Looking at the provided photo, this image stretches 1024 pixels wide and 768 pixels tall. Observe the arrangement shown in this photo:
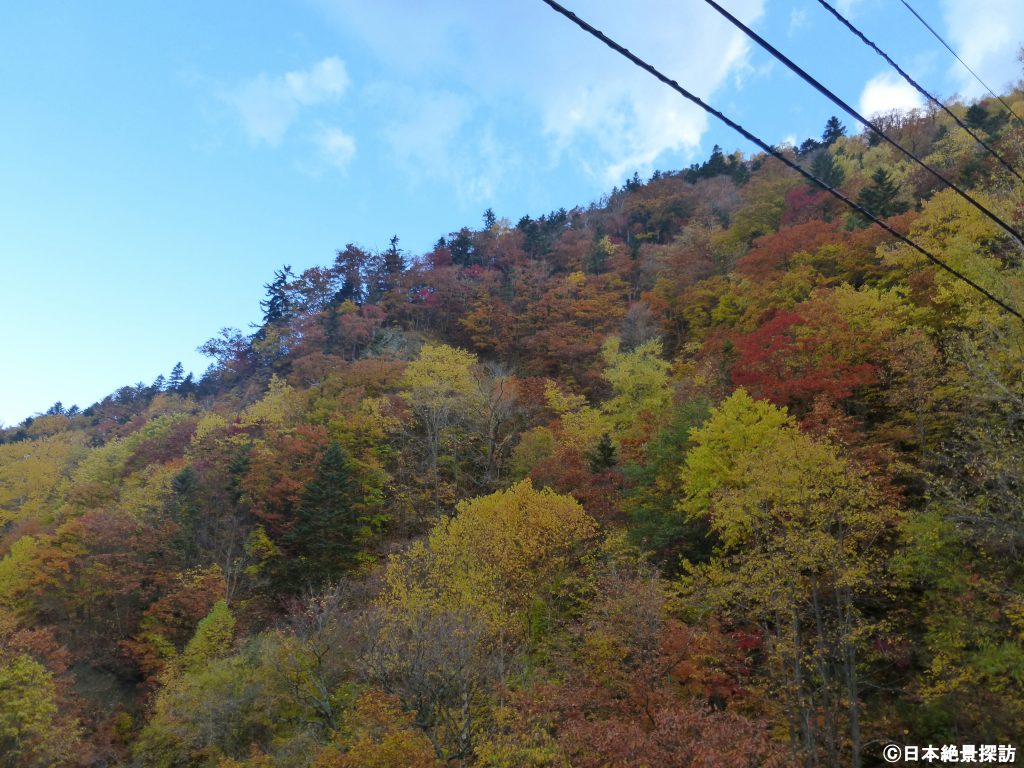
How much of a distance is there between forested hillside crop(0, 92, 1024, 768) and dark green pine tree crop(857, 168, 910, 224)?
236 mm

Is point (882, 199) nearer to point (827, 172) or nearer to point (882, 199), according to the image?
point (882, 199)

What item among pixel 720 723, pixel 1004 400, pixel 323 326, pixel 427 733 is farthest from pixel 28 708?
pixel 323 326

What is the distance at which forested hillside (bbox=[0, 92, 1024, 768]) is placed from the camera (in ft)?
42.6

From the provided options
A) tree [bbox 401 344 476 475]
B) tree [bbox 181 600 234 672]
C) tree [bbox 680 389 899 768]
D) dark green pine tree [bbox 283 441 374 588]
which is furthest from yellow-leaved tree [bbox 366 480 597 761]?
tree [bbox 401 344 476 475]

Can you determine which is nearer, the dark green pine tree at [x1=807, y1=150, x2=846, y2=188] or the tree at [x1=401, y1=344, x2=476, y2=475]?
the tree at [x1=401, y1=344, x2=476, y2=475]

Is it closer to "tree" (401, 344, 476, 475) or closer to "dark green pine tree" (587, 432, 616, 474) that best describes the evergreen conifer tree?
"dark green pine tree" (587, 432, 616, 474)

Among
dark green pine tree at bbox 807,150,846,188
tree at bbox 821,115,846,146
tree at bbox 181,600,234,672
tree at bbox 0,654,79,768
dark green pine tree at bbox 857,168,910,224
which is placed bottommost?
tree at bbox 0,654,79,768

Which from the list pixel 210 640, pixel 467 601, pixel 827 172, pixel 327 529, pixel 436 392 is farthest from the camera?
pixel 827 172

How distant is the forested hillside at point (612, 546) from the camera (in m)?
13.0

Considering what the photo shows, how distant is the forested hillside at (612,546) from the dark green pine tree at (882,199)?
236mm

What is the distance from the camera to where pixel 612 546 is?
19391 millimetres

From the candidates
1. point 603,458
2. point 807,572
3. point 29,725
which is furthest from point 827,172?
point 29,725

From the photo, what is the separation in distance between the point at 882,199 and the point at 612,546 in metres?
26.3

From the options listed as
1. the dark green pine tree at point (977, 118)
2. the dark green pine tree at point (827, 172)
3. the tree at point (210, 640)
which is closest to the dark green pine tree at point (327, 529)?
the tree at point (210, 640)
